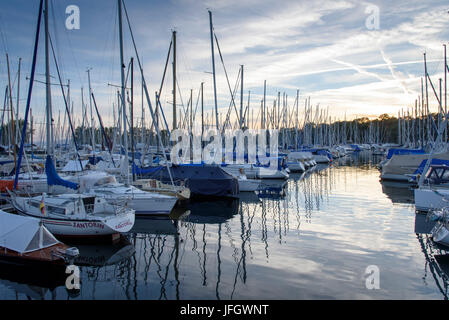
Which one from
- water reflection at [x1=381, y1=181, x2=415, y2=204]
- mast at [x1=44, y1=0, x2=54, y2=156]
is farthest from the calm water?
mast at [x1=44, y1=0, x2=54, y2=156]

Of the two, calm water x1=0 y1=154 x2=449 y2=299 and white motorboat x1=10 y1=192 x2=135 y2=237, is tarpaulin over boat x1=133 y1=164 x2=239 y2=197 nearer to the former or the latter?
calm water x1=0 y1=154 x2=449 y2=299

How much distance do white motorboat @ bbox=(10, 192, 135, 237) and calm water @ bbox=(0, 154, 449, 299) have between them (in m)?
0.75

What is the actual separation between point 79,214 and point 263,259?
8006 mm

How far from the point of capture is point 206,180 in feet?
83.1

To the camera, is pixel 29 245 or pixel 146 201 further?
pixel 146 201

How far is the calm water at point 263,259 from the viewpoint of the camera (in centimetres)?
945

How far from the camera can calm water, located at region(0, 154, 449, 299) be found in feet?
31.0

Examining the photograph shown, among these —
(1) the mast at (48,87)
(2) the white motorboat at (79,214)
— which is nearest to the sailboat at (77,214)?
(2) the white motorboat at (79,214)

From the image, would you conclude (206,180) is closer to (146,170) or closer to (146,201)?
(146,170)

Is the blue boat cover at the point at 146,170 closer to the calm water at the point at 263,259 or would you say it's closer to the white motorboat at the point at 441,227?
the calm water at the point at 263,259

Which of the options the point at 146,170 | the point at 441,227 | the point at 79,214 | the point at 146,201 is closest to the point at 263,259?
the point at 441,227

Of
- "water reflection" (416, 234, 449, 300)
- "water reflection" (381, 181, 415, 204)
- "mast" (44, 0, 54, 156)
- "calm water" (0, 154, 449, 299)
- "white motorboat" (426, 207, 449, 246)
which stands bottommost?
"water reflection" (416, 234, 449, 300)

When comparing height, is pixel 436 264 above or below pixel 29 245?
below
